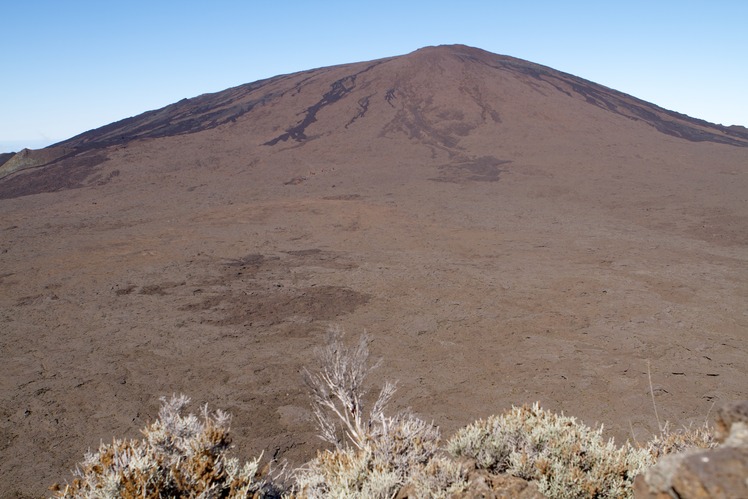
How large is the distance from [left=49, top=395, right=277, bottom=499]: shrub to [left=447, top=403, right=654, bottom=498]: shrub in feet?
4.28

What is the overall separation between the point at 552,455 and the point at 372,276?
22.9 ft

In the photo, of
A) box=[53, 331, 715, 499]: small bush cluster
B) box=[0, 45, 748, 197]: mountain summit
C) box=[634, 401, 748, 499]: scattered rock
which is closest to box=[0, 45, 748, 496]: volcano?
box=[0, 45, 748, 197]: mountain summit

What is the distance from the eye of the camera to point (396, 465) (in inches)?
128

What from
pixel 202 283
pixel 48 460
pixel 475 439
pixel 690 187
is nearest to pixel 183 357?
pixel 48 460

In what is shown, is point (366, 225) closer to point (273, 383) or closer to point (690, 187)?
point (273, 383)

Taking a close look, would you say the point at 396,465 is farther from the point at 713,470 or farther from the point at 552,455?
the point at 713,470

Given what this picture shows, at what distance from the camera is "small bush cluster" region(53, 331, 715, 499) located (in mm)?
2822

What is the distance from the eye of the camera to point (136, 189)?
20.1 metres

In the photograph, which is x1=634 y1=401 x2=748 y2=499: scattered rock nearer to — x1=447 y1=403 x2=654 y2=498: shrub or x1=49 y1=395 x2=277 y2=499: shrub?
x1=447 y1=403 x2=654 y2=498: shrub

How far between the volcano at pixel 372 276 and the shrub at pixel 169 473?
886 millimetres

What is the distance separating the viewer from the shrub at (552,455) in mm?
2887

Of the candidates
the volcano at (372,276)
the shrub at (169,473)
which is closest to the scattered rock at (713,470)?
the shrub at (169,473)

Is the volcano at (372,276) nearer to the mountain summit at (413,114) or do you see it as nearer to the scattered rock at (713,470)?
the mountain summit at (413,114)

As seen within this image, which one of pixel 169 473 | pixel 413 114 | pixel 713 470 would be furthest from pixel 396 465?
pixel 413 114
